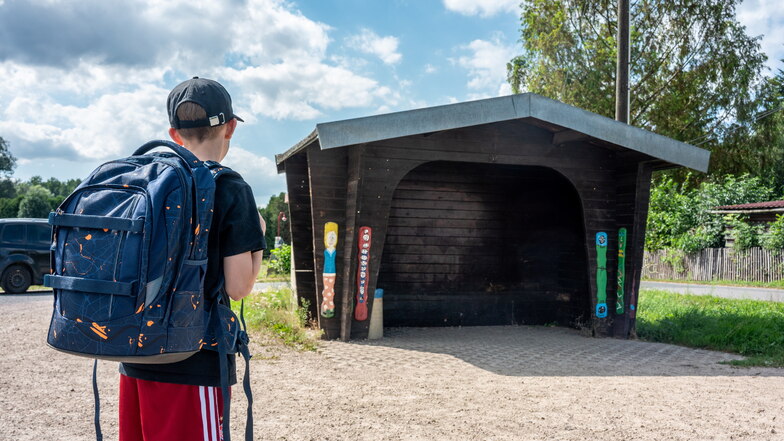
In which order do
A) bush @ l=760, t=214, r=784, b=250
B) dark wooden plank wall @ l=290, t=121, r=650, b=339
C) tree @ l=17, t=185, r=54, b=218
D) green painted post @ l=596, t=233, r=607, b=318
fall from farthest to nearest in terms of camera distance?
tree @ l=17, t=185, r=54, b=218
bush @ l=760, t=214, r=784, b=250
green painted post @ l=596, t=233, r=607, b=318
dark wooden plank wall @ l=290, t=121, r=650, b=339

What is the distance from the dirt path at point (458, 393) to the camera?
169 inches

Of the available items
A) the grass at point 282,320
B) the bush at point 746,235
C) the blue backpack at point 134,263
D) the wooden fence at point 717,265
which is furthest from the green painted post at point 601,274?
the bush at point 746,235

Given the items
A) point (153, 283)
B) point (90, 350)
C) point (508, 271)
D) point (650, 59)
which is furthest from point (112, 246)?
point (650, 59)

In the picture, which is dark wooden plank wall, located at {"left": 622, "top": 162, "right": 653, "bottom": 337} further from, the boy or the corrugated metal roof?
the boy

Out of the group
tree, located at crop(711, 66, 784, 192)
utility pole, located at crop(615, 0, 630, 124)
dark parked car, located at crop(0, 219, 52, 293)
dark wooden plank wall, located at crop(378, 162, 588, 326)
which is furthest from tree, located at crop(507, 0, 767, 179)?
dark parked car, located at crop(0, 219, 52, 293)

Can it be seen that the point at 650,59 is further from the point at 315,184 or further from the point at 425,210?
the point at 315,184

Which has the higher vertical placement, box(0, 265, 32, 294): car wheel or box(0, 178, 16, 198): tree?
box(0, 178, 16, 198): tree

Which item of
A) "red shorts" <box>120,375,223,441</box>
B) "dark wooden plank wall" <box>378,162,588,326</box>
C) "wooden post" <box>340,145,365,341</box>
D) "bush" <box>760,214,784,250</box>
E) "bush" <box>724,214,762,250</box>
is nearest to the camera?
"red shorts" <box>120,375,223,441</box>

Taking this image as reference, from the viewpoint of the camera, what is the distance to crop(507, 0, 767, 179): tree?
2308cm

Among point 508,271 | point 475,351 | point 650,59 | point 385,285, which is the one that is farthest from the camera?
point 650,59

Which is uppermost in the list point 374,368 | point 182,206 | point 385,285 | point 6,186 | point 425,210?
point 6,186

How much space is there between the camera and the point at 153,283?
1.53 m

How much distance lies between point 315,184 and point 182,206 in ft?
20.9

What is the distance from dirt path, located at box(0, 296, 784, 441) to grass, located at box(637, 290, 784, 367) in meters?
0.49
